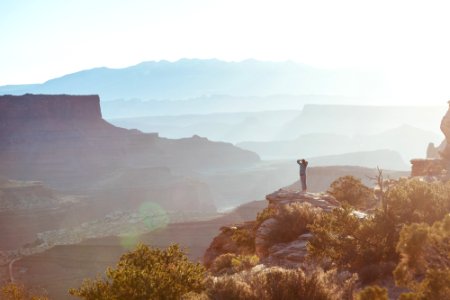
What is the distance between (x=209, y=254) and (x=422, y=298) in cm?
1863

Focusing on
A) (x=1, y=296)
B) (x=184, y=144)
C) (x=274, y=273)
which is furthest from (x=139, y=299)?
(x=184, y=144)

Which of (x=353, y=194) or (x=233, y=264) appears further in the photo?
(x=353, y=194)

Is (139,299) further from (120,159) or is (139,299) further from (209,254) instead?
(120,159)

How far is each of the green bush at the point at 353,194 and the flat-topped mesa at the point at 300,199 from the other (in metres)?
4.16

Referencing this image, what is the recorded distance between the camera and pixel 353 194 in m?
28.6

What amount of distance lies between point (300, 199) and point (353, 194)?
270 inches

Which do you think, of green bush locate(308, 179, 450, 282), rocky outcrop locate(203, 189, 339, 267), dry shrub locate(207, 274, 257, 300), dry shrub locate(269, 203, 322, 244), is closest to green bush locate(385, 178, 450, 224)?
green bush locate(308, 179, 450, 282)

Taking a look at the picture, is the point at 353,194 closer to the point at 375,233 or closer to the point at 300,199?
the point at 300,199

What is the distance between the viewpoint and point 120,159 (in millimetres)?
142625

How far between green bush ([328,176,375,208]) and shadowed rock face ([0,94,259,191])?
324ft

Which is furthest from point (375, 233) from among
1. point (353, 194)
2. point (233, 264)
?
point (353, 194)

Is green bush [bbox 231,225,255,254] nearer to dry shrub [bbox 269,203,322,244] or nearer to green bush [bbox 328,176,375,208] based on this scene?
dry shrub [bbox 269,203,322,244]

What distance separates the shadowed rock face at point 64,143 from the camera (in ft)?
411

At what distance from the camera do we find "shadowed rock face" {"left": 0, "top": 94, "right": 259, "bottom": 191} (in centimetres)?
12512
